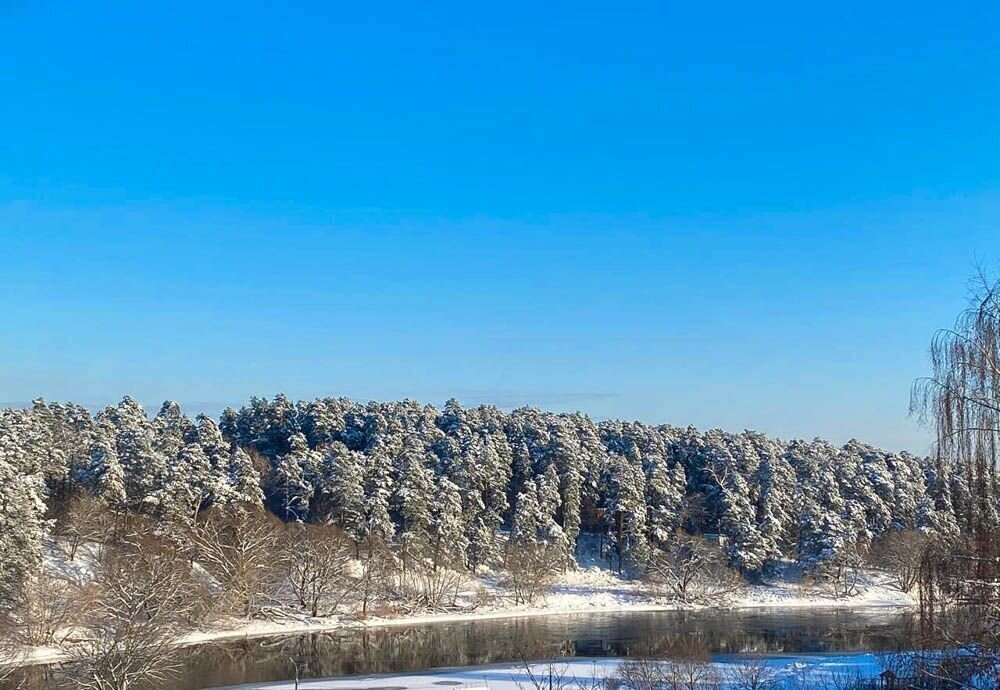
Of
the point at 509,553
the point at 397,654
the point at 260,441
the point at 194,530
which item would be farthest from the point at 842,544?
the point at 260,441

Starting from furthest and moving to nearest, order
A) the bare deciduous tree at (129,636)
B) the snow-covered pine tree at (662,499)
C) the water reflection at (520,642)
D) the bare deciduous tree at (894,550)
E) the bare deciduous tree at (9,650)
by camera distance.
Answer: the snow-covered pine tree at (662,499) < the bare deciduous tree at (894,550) < the water reflection at (520,642) < the bare deciduous tree at (9,650) < the bare deciduous tree at (129,636)

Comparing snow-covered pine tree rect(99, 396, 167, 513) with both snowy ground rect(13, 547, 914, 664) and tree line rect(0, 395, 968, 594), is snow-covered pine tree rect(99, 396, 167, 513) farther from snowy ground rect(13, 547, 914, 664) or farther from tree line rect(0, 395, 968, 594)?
snowy ground rect(13, 547, 914, 664)

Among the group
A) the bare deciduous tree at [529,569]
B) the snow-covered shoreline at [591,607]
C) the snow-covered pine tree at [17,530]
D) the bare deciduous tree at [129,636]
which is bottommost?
the snow-covered shoreline at [591,607]

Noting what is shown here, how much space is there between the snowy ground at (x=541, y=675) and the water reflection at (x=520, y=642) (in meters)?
2.18

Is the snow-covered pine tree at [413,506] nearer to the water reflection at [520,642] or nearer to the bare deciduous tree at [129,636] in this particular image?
the water reflection at [520,642]

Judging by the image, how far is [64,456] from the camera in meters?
67.4

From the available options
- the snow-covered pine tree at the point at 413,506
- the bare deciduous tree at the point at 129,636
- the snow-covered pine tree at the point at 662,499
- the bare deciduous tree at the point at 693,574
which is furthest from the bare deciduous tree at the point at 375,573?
the snow-covered pine tree at the point at 662,499

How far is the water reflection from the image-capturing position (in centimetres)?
4156

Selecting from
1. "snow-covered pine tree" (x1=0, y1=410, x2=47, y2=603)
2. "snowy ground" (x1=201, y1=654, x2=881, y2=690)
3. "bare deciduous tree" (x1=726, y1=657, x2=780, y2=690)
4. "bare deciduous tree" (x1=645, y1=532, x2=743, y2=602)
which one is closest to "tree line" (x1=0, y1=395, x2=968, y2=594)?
"snow-covered pine tree" (x1=0, y1=410, x2=47, y2=603)

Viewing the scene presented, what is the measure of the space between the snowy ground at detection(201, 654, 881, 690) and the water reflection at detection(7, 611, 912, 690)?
2.18 m

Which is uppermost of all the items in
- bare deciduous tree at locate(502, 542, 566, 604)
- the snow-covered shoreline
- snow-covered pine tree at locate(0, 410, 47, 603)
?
snow-covered pine tree at locate(0, 410, 47, 603)

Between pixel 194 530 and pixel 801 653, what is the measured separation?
3972cm

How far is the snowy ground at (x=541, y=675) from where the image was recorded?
34219 mm

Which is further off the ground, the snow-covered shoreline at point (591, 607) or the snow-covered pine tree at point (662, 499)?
the snow-covered pine tree at point (662, 499)
